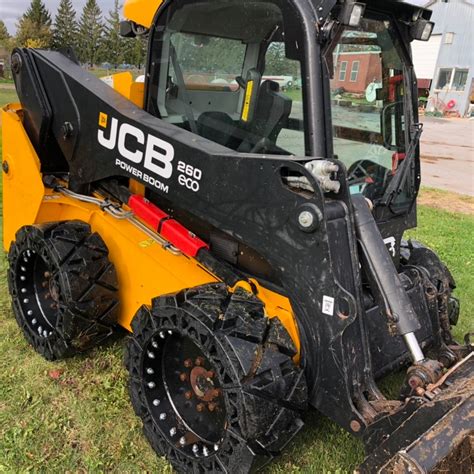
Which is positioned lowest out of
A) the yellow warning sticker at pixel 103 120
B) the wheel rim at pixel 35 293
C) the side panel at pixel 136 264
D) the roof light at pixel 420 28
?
the wheel rim at pixel 35 293

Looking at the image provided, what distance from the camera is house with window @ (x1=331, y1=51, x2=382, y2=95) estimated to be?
8.15 ft

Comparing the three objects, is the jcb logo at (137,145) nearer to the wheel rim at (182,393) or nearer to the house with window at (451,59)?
the wheel rim at (182,393)

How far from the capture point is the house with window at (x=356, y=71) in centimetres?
248

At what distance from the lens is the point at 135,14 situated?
10.6ft

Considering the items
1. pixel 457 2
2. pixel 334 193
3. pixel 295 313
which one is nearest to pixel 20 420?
pixel 295 313

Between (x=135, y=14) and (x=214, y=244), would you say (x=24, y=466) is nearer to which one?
(x=214, y=244)

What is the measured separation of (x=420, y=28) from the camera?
2.79 m

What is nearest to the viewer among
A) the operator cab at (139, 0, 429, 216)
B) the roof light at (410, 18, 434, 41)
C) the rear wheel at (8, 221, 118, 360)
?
the operator cab at (139, 0, 429, 216)

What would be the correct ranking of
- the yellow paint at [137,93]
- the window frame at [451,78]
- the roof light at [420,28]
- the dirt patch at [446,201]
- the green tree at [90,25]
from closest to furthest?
the roof light at [420,28], the yellow paint at [137,93], the dirt patch at [446,201], the window frame at [451,78], the green tree at [90,25]

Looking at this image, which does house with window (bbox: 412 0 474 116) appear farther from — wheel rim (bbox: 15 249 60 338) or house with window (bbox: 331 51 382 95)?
wheel rim (bbox: 15 249 60 338)

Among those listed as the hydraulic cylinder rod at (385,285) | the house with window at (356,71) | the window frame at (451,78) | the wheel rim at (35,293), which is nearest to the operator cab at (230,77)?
the house with window at (356,71)

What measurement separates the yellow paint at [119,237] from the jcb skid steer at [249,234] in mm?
13

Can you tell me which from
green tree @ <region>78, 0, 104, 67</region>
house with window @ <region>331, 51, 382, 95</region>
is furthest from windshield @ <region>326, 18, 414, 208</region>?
green tree @ <region>78, 0, 104, 67</region>

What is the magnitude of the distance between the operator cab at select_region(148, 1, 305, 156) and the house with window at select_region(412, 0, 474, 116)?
34.4 meters
